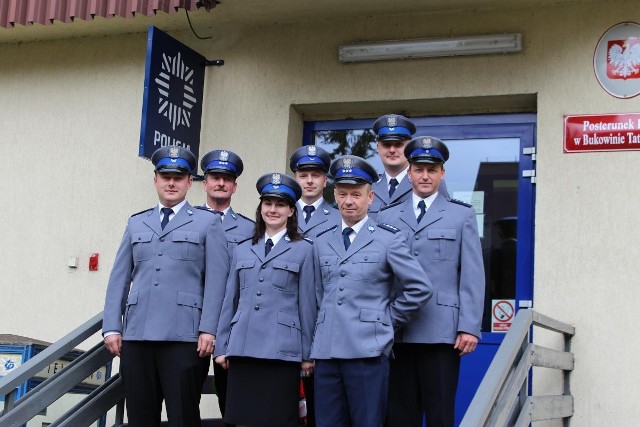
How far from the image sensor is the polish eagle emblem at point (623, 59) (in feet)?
20.0

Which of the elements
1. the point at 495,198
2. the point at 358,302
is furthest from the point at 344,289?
the point at 495,198

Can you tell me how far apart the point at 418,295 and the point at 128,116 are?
387cm

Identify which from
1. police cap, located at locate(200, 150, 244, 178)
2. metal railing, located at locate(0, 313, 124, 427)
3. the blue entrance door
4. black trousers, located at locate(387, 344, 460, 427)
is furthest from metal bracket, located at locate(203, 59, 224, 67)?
black trousers, located at locate(387, 344, 460, 427)

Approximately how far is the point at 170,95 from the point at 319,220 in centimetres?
208

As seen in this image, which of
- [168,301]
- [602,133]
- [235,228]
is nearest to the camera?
[168,301]

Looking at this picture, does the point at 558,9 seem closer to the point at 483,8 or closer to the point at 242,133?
the point at 483,8

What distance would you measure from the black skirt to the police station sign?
7.41 ft

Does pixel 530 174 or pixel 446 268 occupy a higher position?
pixel 530 174

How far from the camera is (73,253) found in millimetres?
7375

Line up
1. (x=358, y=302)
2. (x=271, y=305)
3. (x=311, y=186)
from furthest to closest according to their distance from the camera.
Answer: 1. (x=311, y=186)
2. (x=271, y=305)
3. (x=358, y=302)

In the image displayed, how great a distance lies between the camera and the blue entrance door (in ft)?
20.8

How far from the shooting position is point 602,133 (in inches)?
239

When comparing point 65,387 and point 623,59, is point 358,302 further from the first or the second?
point 623,59

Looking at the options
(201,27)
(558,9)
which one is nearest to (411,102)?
(558,9)
